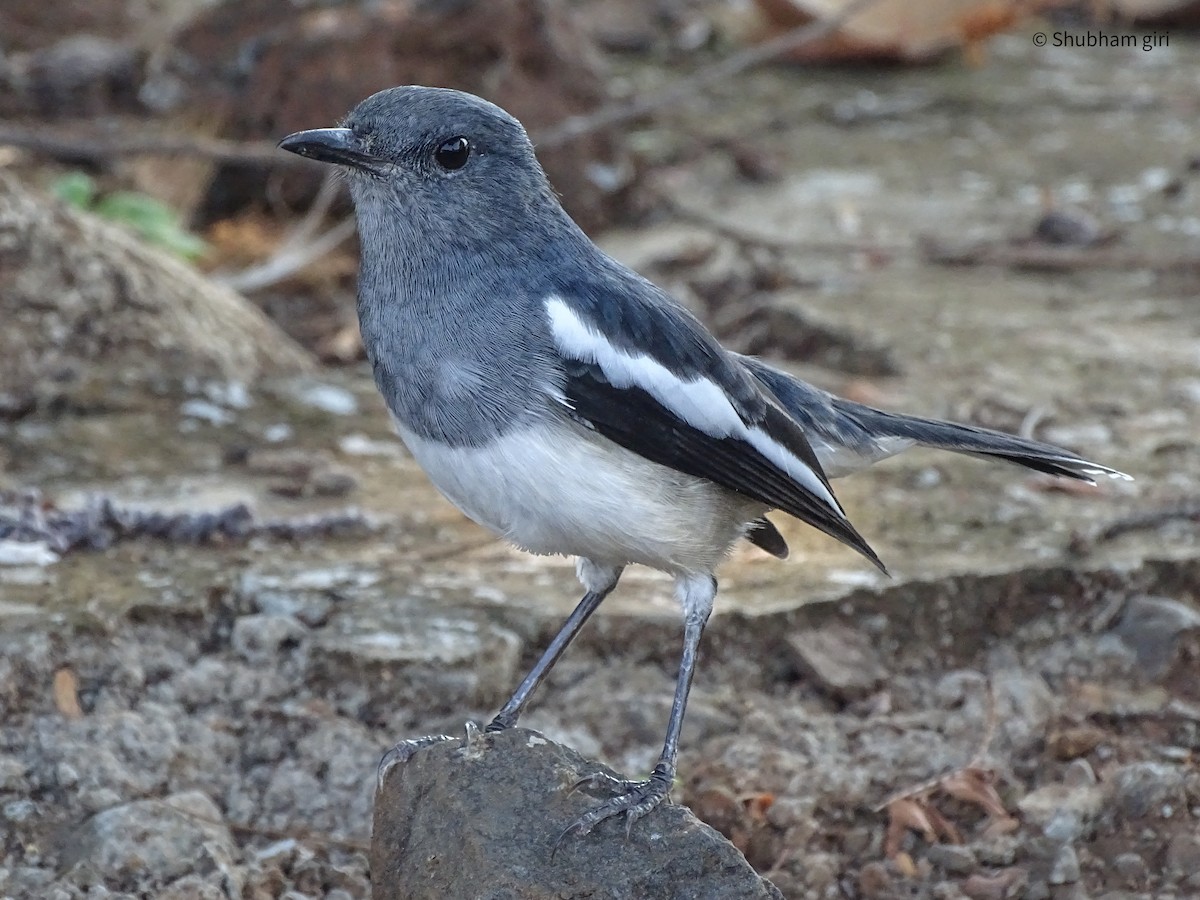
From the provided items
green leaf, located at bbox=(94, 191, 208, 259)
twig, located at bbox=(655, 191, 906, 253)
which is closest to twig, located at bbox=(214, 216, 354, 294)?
green leaf, located at bbox=(94, 191, 208, 259)

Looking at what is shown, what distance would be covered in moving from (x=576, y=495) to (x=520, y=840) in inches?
23.7

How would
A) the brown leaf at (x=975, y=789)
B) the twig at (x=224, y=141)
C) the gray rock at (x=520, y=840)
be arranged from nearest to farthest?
the gray rock at (x=520, y=840)
the brown leaf at (x=975, y=789)
the twig at (x=224, y=141)

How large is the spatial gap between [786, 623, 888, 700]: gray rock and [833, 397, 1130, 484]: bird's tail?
53 centimetres

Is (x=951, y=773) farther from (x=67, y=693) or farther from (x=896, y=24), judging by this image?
(x=896, y=24)

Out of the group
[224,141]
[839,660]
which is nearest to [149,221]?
[224,141]

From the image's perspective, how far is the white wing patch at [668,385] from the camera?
3014 millimetres

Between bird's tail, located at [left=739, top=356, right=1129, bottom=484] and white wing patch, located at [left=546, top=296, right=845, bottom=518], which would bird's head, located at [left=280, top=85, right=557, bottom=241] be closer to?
white wing patch, located at [left=546, top=296, right=845, bottom=518]

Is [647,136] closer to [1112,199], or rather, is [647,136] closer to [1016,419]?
[1112,199]

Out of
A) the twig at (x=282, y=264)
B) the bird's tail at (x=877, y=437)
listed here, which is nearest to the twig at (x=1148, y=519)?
the bird's tail at (x=877, y=437)

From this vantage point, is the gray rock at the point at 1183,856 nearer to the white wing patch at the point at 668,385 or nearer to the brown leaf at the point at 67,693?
the white wing patch at the point at 668,385

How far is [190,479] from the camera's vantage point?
4.27 meters

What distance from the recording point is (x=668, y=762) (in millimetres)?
2965

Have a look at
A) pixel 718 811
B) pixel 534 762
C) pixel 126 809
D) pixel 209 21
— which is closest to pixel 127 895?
pixel 126 809

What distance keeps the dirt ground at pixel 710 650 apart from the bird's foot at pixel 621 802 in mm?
558
